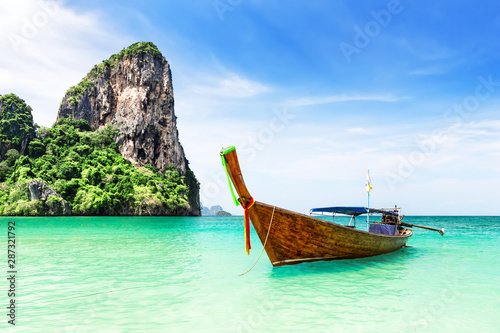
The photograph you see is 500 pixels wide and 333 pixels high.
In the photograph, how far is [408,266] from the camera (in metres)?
11.1

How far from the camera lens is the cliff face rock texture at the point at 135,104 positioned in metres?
85.7

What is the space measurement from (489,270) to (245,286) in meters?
8.77

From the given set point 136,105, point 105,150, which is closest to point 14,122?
point 105,150

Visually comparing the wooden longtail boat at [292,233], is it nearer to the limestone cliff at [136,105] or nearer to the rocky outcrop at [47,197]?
the rocky outcrop at [47,197]

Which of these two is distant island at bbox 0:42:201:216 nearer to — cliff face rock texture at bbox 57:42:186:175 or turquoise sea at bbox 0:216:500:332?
cliff face rock texture at bbox 57:42:186:175

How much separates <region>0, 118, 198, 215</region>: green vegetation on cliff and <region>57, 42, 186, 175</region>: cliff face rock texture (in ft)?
15.4

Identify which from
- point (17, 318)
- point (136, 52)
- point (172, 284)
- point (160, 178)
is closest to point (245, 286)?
point (172, 284)

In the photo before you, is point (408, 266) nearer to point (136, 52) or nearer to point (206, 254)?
point (206, 254)

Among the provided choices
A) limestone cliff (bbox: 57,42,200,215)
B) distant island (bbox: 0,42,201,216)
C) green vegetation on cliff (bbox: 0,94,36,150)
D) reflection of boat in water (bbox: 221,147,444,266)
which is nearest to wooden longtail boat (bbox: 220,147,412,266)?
reflection of boat in water (bbox: 221,147,444,266)

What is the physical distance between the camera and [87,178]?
6688 centimetres

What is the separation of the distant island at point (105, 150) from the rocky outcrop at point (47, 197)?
0.15 metres

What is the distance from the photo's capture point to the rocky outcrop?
176ft

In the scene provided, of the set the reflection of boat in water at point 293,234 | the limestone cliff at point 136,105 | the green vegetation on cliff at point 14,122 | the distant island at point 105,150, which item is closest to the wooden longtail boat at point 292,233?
the reflection of boat in water at point 293,234

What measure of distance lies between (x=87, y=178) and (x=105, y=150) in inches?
622
